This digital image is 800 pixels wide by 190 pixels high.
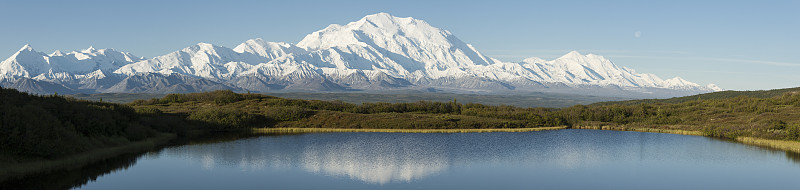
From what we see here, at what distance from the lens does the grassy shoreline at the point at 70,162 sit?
51594 mm

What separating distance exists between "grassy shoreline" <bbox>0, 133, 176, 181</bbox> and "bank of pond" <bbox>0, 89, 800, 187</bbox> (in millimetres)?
123

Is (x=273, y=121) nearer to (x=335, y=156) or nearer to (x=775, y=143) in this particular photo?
(x=335, y=156)

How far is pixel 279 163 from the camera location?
6394 centimetres

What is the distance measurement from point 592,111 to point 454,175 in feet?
330

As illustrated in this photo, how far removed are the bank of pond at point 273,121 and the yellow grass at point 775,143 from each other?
0.44 feet

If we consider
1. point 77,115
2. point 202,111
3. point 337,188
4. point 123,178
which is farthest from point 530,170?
point 202,111

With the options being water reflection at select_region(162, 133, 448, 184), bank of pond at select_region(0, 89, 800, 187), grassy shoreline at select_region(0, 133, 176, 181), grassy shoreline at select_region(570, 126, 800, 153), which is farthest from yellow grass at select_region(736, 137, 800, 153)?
grassy shoreline at select_region(0, 133, 176, 181)

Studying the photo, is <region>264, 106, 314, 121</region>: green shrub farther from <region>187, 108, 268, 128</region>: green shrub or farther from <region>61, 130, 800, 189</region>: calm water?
<region>61, 130, 800, 189</region>: calm water

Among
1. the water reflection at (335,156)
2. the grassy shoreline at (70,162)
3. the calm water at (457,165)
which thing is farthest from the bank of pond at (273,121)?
the water reflection at (335,156)

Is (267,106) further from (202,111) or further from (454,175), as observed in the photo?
(454,175)

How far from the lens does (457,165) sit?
209 ft

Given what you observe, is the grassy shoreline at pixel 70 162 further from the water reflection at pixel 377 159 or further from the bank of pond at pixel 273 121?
the water reflection at pixel 377 159

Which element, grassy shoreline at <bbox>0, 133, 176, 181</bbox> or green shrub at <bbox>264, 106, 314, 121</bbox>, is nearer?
grassy shoreline at <bbox>0, 133, 176, 181</bbox>

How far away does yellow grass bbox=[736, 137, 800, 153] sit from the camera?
84.6 metres
